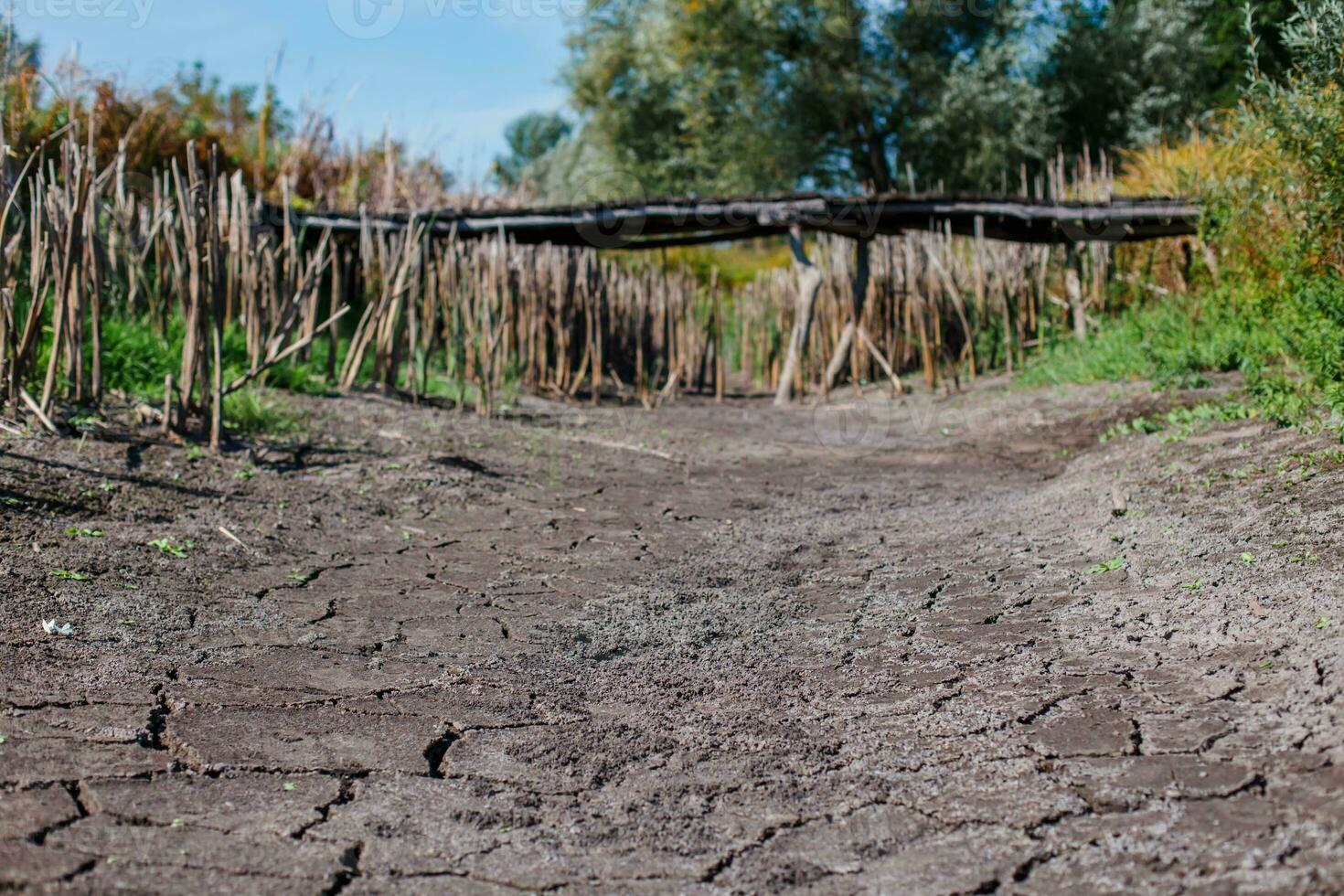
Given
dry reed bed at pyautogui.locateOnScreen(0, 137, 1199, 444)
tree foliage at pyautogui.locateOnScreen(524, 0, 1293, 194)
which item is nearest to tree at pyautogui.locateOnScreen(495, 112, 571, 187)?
tree foliage at pyautogui.locateOnScreen(524, 0, 1293, 194)

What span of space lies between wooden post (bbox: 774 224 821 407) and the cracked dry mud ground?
5551 mm

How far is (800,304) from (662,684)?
8.15 metres

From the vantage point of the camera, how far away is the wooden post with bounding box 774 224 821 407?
34.1 ft

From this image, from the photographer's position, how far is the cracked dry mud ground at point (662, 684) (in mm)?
1935

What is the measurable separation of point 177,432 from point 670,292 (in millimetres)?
7064

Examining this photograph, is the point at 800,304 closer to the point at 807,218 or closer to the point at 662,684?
the point at 807,218

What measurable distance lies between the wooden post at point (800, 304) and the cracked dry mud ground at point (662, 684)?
5.55 m

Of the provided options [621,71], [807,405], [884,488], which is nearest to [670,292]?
[807,405]

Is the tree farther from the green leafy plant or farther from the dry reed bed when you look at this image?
the green leafy plant

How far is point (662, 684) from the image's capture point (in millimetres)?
2904

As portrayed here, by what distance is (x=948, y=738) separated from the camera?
8.09 ft

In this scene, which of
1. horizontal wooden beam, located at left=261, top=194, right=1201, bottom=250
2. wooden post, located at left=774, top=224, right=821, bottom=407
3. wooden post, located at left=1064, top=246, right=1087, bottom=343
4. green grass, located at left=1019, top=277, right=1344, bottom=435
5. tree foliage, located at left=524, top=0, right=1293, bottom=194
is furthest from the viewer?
tree foliage, located at left=524, top=0, right=1293, bottom=194

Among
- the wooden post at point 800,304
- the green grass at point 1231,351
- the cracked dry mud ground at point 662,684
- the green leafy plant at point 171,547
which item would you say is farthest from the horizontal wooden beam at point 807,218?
the green leafy plant at point 171,547

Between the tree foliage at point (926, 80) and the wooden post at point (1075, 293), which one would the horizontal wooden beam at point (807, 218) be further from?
the tree foliage at point (926, 80)
